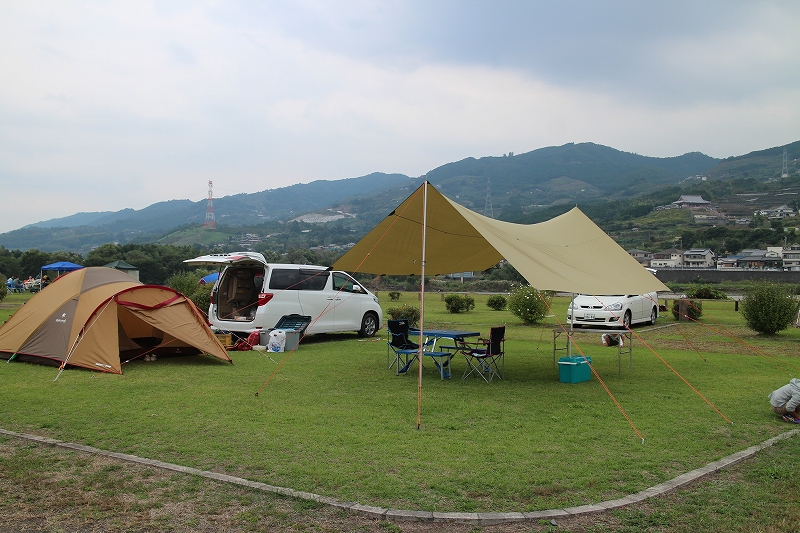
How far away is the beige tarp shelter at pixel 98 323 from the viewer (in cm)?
942

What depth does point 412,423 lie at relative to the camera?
20.9 ft

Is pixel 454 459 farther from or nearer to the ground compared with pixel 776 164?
nearer to the ground

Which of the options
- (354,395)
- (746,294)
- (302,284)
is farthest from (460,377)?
(746,294)

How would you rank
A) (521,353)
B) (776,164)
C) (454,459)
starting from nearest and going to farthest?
1. (454,459)
2. (521,353)
3. (776,164)

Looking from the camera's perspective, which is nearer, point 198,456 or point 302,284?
point 198,456

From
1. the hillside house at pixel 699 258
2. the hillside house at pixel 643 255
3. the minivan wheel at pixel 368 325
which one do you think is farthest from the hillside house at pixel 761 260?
the minivan wheel at pixel 368 325

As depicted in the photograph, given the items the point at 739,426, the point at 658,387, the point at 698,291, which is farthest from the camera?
the point at 698,291

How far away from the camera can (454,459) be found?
16.7 ft

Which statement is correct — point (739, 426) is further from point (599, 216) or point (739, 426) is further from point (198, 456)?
point (599, 216)

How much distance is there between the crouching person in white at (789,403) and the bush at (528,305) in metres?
12.2

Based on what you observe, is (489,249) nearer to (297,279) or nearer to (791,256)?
(297,279)

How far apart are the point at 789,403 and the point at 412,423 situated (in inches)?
161

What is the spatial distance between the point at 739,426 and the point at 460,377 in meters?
4.12

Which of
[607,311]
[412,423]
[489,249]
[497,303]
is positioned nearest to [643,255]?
[497,303]
